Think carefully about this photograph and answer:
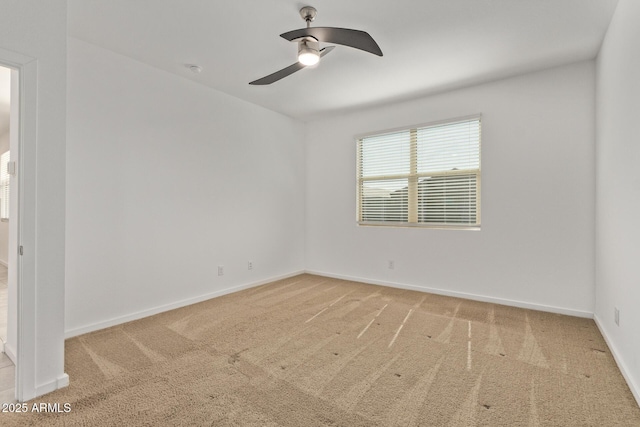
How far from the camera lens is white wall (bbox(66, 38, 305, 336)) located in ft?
9.24

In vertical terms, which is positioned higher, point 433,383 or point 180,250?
point 180,250

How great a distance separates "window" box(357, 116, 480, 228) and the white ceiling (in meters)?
0.73

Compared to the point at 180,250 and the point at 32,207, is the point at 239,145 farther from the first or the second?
the point at 32,207

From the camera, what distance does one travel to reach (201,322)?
3.08 meters

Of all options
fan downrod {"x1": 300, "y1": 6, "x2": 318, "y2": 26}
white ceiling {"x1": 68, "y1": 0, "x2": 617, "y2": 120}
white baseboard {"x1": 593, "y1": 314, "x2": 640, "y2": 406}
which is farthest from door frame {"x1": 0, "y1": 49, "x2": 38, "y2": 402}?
white baseboard {"x1": 593, "y1": 314, "x2": 640, "y2": 406}

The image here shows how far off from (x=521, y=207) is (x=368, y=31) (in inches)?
102

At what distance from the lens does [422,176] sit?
4.30 meters

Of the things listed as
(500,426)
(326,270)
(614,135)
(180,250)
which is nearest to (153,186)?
(180,250)

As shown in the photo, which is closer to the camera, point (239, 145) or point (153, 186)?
point (153, 186)

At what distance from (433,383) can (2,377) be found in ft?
9.60

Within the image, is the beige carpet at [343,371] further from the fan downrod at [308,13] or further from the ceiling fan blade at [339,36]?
the fan downrod at [308,13]

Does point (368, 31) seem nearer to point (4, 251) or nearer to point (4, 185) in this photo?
point (4, 185)

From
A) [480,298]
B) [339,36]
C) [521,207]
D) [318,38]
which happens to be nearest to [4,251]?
[318,38]

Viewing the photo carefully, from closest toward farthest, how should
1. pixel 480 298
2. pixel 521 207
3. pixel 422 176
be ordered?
pixel 521 207 < pixel 480 298 < pixel 422 176
